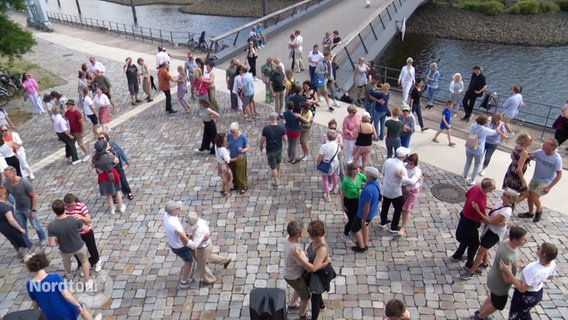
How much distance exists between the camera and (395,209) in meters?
7.69

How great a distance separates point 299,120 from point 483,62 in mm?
21930

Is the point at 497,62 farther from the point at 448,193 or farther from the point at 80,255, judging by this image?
the point at 80,255

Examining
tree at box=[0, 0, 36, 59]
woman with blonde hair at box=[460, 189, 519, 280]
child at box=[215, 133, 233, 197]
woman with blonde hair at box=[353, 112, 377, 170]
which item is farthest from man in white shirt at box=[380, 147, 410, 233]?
tree at box=[0, 0, 36, 59]

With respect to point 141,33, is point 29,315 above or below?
above

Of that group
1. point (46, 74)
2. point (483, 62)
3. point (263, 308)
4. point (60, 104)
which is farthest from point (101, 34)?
point (263, 308)

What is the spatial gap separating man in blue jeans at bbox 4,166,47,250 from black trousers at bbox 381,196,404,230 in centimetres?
613

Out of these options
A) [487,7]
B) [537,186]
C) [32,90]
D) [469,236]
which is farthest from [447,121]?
[487,7]

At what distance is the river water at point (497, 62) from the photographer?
885 inches

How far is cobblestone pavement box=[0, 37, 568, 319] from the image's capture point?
6.59 metres

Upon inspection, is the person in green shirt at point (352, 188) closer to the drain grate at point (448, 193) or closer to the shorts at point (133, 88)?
the drain grate at point (448, 193)

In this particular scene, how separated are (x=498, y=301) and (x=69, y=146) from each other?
9.73 m

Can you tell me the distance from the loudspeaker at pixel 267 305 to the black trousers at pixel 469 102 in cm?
1008

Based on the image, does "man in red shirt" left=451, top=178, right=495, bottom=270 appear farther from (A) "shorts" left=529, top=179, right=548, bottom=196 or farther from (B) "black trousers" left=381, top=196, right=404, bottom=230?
(A) "shorts" left=529, top=179, right=548, bottom=196

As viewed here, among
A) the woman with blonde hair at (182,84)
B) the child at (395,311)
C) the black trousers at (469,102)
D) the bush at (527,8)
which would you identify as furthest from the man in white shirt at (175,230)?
the bush at (527,8)
